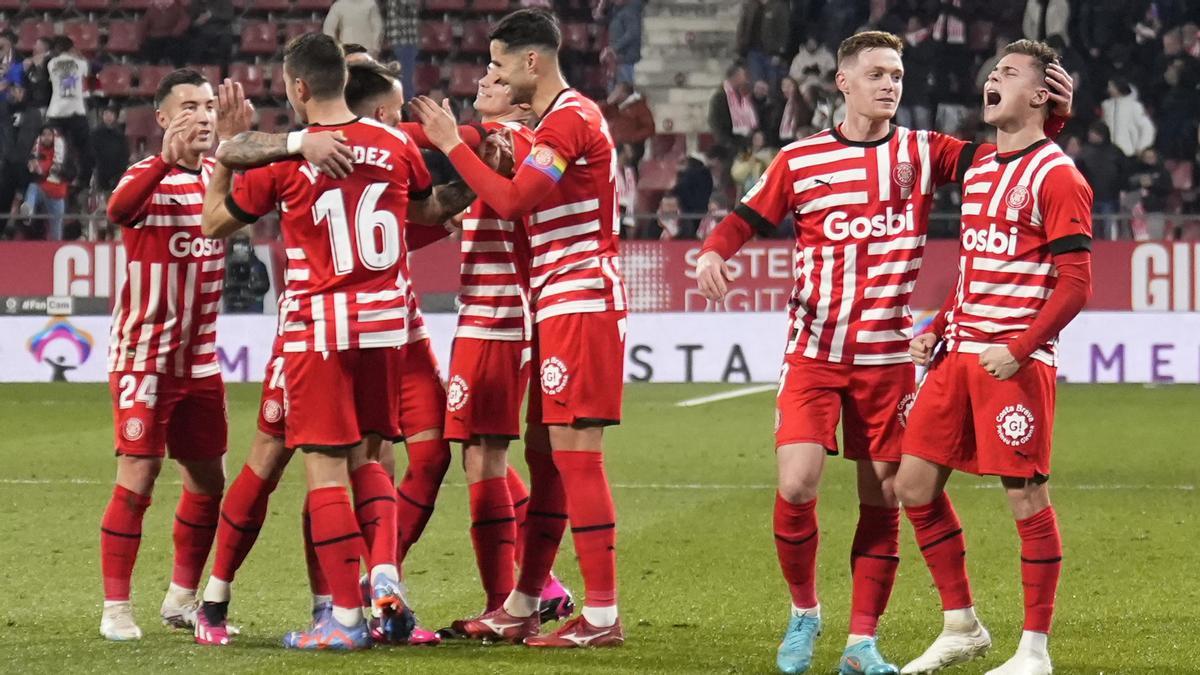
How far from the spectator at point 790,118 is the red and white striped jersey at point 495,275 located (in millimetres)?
13098

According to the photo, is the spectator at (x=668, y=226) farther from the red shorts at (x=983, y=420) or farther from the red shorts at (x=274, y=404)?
the red shorts at (x=983, y=420)

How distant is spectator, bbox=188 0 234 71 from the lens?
67.9 ft

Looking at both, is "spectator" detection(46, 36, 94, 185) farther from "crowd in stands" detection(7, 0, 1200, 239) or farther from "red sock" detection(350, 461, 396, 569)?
"red sock" detection(350, 461, 396, 569)

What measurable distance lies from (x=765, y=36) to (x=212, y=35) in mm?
6442

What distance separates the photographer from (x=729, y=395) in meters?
15.0

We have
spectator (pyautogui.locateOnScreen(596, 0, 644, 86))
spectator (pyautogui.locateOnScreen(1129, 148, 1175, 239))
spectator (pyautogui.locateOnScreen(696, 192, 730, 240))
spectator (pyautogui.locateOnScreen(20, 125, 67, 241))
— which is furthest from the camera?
spectator (pyautogui.locateOnScreen(596, 0, 644, 86))

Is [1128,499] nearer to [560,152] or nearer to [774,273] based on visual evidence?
[560,152]

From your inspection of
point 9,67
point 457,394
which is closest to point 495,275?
point 457,394

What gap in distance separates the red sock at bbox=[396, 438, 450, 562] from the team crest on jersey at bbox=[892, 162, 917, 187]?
5.51 feet

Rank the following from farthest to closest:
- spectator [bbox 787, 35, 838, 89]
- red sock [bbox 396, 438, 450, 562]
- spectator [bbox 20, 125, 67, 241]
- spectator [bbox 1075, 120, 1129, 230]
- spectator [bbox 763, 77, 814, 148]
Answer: spectator [bbox 787, 35, 838, 89], spectator [bbox 20, 125, 67, 241], spectator [bbox 763, 77, 814, 148], spectator [bbox 1075, 120, 1129, 230], red sock [bbox 396, 438, 450, 562]

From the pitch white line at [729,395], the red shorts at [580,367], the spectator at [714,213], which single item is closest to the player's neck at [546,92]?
the red shorts at [580,367]

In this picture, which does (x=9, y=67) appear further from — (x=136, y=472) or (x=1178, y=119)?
(x=136, y=472)

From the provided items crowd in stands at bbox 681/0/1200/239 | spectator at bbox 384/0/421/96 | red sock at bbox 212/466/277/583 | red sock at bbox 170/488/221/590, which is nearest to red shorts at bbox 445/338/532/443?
red sock at bbox 212/466/277/583

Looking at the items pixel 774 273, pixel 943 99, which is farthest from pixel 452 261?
pixel 943 99
